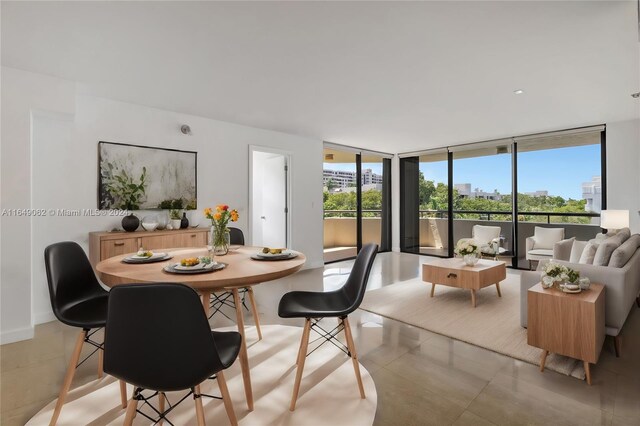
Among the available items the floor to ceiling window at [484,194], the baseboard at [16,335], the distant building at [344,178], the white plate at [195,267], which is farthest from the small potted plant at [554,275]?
the distant building at [344,178]

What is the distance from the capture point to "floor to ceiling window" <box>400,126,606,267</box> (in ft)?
17.5

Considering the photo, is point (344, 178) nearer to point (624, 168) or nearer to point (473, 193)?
point (473, 193)

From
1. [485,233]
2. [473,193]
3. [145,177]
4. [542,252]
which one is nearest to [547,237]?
Result: [542,252]

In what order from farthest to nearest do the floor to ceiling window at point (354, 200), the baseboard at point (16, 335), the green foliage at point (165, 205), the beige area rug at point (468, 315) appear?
the floor to ceiling window at point (354, 200), the green foliage at point (165, 205), the baseboard at point (16, 335), the beige area rug at point (468, 315)

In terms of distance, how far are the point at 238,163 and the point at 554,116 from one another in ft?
15.1

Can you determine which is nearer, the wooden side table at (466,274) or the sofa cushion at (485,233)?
the wooden side table at (466,274)

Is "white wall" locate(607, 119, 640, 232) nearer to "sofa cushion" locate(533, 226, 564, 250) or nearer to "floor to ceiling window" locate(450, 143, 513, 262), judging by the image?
"sofa cushion" locate(533, 226, 564, 250)

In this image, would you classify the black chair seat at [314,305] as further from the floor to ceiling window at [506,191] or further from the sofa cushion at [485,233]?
the sofa cushion at [485,233]

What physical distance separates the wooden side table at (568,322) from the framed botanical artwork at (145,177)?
13.2 feet

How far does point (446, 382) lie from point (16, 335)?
3.64 metres

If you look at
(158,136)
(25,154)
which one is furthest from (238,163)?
(25,154)

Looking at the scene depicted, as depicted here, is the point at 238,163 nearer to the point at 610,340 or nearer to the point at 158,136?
the point at 158,136

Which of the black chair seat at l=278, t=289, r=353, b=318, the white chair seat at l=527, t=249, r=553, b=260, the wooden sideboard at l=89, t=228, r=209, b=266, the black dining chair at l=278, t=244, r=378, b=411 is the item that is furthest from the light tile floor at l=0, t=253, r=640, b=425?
the white chair seat at l=527, t=249, r=553, b=260

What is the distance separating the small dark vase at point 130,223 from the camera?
3.61 metres
